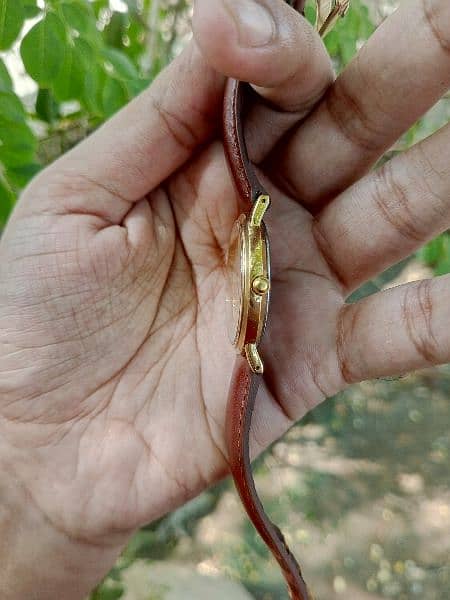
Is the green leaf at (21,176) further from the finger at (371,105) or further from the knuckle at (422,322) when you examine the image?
the knuckle at (422,322)

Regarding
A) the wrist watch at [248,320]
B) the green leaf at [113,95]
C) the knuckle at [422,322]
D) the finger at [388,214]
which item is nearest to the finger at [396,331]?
the knuckle at [422,322]

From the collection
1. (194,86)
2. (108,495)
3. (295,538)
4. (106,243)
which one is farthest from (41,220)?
(295,538)

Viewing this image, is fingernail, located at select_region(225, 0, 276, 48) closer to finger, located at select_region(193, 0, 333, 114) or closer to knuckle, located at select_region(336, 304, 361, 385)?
finger, located at select_region(193, 0, 333, 114)

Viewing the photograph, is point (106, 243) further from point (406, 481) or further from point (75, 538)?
point (406, 481)

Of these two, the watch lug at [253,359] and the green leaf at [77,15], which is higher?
the green leaf at [77,15]

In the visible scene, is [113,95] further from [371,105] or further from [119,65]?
[371,105]

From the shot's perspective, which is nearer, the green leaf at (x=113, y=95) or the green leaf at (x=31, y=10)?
the green leaf at (x=31, y=10)
